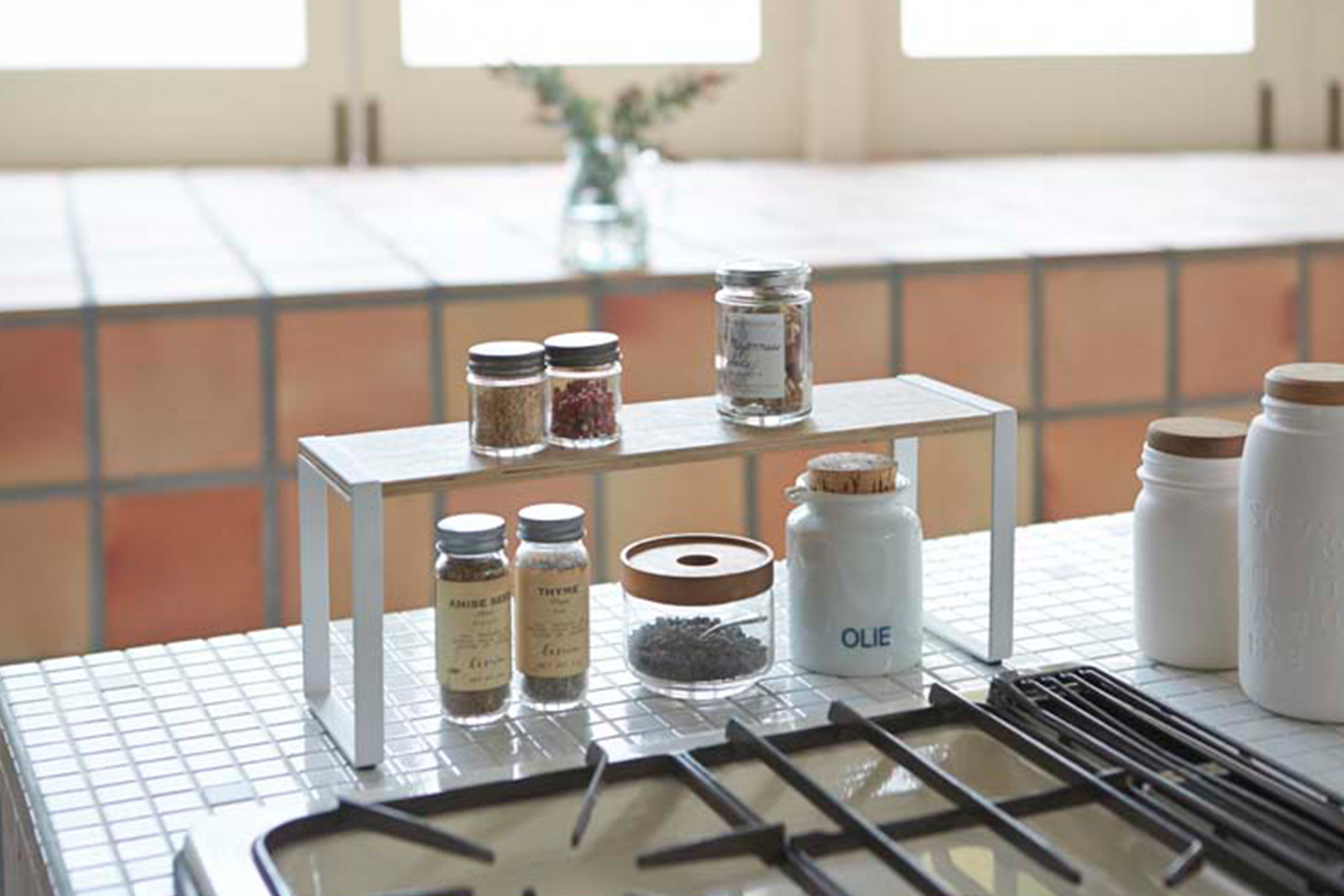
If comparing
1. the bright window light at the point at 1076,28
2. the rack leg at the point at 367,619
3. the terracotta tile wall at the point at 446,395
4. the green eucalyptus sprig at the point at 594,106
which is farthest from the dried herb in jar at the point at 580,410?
the bright window light at the point at 1076,28

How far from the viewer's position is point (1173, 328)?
7.23ft

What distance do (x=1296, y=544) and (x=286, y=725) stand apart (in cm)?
53

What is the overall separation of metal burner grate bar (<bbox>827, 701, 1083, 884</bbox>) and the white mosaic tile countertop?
4 cm

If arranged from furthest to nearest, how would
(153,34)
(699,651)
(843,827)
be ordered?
(153,34)
(699,651)
(843,827)

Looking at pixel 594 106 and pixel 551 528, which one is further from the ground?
pixel 594 106

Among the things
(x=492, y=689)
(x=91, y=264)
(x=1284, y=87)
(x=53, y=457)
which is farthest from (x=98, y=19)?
(x=492, y=689)

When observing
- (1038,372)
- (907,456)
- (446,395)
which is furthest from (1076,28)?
(907,456)

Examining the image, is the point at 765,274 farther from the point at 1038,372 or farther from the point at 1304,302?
the point at 1304,302

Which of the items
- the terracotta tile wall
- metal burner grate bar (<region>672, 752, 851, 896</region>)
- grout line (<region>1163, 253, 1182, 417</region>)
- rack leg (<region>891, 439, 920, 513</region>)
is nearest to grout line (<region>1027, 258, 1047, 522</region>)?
the terracotta tile wall

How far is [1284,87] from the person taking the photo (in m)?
3.31

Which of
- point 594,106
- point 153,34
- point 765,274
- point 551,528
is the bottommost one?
point 551,528

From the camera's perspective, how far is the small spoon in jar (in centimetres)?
111

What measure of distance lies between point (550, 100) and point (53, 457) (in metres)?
0.68

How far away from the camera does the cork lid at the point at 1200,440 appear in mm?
1112
